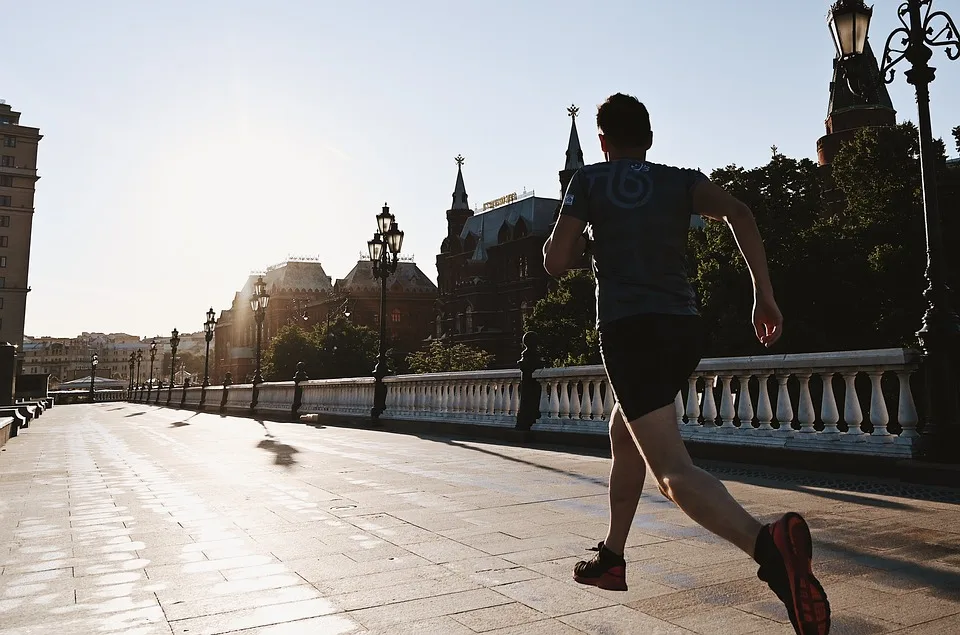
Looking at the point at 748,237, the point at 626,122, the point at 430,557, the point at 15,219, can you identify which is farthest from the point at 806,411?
the point at 15,219

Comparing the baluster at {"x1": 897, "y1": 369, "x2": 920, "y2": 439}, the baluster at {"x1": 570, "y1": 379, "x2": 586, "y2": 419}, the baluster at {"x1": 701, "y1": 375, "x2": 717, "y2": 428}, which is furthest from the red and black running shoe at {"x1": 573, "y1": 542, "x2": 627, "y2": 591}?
the baluster at {"x1": 570, "y1": 379, "x2": 586, "y2": 419}

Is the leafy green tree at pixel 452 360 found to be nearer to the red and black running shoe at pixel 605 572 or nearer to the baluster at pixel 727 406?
the baluster at pixel 727 406

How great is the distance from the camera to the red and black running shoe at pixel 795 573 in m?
2.20

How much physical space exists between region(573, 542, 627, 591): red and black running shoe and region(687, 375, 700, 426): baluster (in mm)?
6376

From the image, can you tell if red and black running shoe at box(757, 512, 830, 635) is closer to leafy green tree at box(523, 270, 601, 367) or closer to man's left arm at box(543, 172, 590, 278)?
man's left arm at box(543, 172, 590, 278)

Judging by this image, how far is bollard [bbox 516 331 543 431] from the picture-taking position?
11.9 m

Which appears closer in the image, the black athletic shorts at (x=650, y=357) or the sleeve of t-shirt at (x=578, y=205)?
the black athletic shorts at (x=650, y=357)

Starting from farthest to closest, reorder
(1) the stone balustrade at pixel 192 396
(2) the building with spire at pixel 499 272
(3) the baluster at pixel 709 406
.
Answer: (2) the building with spire at pixel 499 272 → (1) the stone balustrade at pixel 192 396 → (3) the baluster at pixel 709 406

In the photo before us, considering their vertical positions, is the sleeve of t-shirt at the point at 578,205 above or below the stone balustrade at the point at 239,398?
above

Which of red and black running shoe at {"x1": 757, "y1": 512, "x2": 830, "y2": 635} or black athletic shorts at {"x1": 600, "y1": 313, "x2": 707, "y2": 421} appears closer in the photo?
red and black running shoe at {"x1": 757, "y1": 512, "x2": 830, "y2": 635}

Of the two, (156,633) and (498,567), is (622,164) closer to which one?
(498,567)

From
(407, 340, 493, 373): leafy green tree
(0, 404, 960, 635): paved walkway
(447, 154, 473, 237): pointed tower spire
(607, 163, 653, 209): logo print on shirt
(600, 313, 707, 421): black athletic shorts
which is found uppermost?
(447, 154, 473, 237): pointed tower spire

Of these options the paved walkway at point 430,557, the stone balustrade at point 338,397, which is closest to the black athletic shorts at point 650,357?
the paved walkway at point 430,557

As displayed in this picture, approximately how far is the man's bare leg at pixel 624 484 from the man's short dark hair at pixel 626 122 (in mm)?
1071
